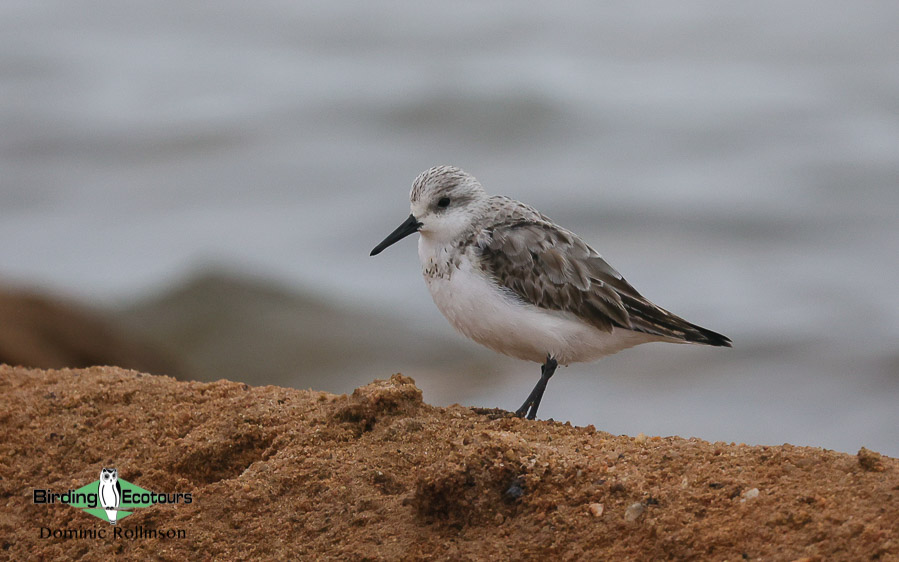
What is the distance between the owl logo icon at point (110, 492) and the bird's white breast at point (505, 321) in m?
2.20

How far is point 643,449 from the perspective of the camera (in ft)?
15.2

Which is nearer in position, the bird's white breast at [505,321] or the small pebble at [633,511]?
the small pebble at [633,511]

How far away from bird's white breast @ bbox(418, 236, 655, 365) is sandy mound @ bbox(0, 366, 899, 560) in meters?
0.71

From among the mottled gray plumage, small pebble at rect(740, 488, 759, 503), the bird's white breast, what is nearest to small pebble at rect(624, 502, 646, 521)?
small pebble at rect(740, 488, 759, 503)

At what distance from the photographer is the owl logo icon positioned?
183 inches

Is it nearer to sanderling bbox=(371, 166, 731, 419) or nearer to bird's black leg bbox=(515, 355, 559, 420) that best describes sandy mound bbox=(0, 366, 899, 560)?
bird's black leg bbox=(515, 355, 559, 420)

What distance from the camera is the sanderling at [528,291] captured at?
5934 millimetres

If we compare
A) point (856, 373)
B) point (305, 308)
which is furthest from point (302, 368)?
point (856, 373)

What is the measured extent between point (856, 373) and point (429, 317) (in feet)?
18.8

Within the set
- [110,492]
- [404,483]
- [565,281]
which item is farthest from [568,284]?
[110,492]

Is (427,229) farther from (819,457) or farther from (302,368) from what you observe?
(302,368)

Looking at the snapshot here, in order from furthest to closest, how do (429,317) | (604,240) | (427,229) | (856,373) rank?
(604,240), (429,317), (856,373), (427,229)

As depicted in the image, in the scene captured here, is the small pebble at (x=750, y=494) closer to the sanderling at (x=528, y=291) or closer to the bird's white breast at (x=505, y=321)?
the sanderling at (x=528, y=291)

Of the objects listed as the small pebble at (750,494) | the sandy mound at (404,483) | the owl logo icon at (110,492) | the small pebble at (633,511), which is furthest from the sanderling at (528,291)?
the owl logo icon at (110,492)
